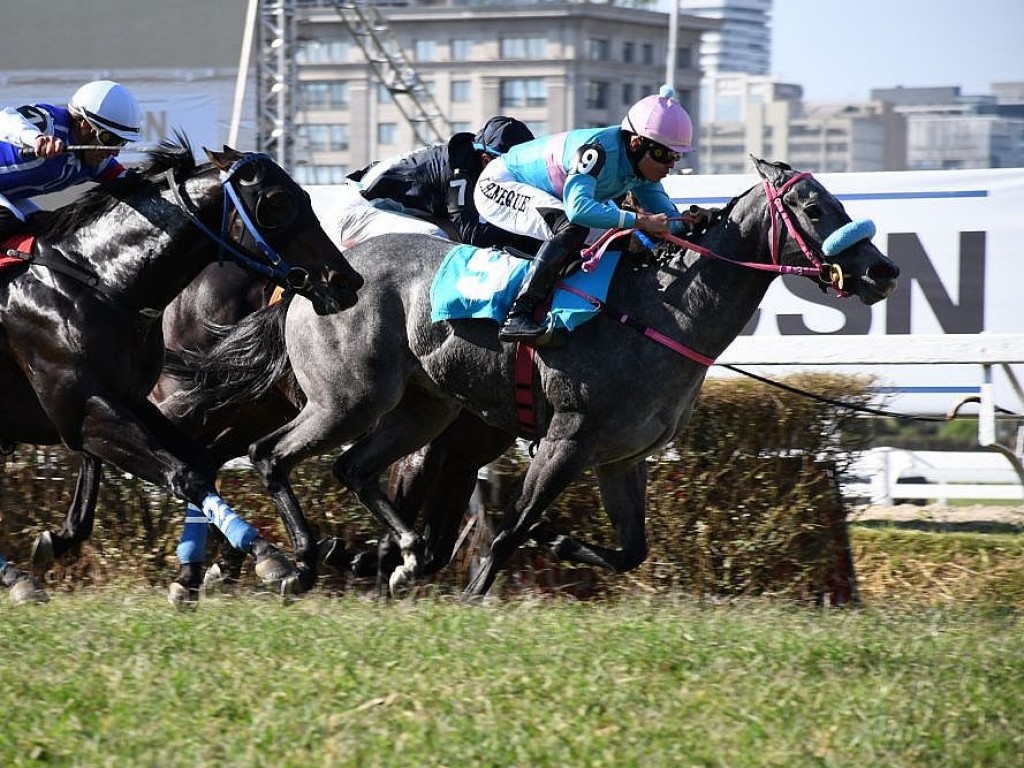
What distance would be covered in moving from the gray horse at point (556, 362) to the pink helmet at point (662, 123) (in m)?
0.32

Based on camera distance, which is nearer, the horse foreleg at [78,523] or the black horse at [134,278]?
the black horse at [134,278]

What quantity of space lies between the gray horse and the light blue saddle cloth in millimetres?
76

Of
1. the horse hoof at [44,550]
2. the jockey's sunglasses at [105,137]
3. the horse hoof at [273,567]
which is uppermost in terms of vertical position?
the jockey's sunglasses at [105,137]

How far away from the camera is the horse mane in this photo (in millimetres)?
6004

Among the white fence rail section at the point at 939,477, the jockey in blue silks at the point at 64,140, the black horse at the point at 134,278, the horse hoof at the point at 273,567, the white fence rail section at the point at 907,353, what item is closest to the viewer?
the horse hoof at the point at 273,567

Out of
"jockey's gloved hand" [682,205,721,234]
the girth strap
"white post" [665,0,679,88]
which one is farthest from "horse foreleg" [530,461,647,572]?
"white post" [665,0,679,88]

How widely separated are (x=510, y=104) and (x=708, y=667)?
55.8 metres

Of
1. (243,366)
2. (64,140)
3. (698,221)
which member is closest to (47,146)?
(64,140)

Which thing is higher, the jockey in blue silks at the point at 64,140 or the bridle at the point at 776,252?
the jockey in blue silks at the point at 64,140

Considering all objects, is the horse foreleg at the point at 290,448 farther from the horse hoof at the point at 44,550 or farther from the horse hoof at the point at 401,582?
the horse hoof at the point at 44,550

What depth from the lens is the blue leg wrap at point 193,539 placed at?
20.7ft

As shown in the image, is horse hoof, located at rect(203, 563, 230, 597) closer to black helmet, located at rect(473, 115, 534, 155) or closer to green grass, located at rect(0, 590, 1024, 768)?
green grass, located at rect(0, 590, 1024, 768)

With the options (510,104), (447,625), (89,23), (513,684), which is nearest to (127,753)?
(513,684)

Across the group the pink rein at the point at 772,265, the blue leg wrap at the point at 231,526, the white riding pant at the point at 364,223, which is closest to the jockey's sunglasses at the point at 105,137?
the white riding pant at the point at 364,223
